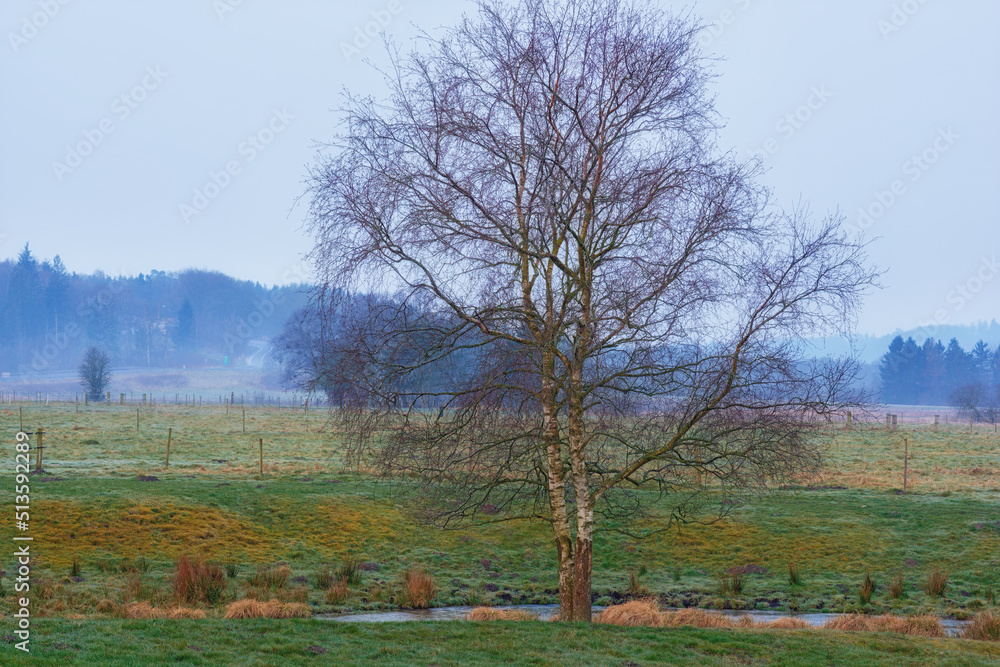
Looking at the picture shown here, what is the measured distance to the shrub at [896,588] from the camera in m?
18.9

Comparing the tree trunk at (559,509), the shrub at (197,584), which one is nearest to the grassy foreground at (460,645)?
the tree trunk at (559,509)

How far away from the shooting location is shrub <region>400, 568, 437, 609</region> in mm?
18094

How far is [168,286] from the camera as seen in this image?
175125 millimetres

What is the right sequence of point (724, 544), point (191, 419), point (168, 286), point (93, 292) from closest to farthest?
point (724, 544)
point (191, 419)
point (93, 292)
point (168, 286)

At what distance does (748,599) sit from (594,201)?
488 inches

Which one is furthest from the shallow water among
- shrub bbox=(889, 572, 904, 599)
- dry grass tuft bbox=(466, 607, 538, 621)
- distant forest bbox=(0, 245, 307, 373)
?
distant forest bbox=(0, 245, 307, 373)

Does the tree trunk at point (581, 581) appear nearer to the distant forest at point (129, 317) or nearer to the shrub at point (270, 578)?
the shrub at point (270, 578)

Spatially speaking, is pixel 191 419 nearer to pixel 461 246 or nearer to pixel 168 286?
pixel 461 246

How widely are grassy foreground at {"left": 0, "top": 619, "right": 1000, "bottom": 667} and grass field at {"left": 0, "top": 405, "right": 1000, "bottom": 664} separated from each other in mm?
63

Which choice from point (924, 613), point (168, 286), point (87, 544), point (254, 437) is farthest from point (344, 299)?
point (168, 286)

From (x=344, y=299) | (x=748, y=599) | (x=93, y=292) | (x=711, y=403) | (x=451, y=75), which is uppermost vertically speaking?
(x=93, y=292)

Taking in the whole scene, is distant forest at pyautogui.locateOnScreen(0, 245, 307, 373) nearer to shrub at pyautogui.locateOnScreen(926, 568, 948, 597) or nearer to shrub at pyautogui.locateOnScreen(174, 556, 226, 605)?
shrub at pyautogui.locateOnScreen(174, 556, 226, 605)

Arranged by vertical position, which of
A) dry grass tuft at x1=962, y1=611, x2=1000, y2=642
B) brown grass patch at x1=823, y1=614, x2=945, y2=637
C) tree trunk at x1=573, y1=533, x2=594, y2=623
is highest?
tree trunk at x1=573, y1=533, x2=594, y2=623

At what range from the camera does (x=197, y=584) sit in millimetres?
16547
